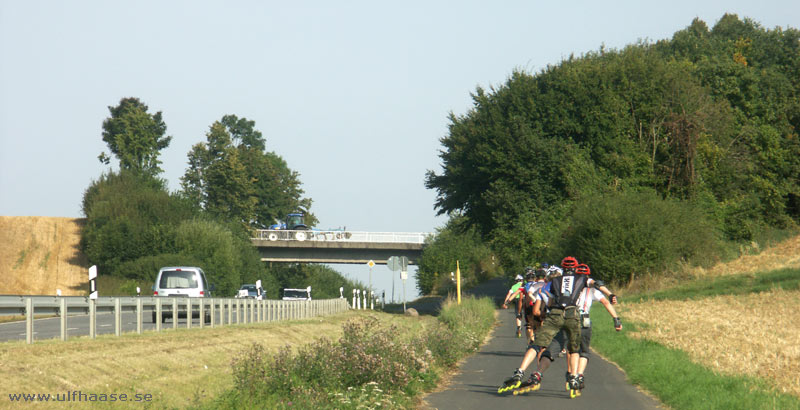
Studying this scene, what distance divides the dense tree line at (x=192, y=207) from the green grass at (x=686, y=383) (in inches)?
1538

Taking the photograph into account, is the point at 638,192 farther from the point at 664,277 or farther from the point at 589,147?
the point at 664,277

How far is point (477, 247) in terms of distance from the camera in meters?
103

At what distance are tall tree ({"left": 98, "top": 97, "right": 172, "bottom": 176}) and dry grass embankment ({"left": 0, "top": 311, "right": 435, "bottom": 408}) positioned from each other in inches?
3001

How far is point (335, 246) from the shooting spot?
249ft

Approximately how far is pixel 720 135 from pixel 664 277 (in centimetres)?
1421

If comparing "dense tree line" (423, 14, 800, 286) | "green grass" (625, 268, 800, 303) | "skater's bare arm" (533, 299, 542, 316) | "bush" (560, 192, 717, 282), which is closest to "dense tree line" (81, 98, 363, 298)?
"dense tree line" (423, 14, 800, 286)

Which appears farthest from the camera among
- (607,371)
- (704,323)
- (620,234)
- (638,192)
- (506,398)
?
(638,192)

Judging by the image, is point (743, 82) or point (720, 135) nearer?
point (720, 135)

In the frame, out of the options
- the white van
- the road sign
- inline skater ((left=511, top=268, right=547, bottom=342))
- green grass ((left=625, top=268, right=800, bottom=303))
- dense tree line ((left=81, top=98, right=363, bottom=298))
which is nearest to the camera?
inline skater ((left=511, top=268, right=547, bottom=342))

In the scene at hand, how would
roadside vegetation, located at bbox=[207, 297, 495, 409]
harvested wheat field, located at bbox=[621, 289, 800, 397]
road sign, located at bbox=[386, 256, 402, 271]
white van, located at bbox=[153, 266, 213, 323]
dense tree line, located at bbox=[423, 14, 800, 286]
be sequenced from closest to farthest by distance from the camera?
roadside vegetation, located at bbox=[207, 297, 495, 409] → harvested wheat field, located at bbox=[621, 289, 800, 397] → white van, located at bbox=[153, 266, 213, 323] → road sign, located at bbox=[386, 256, 402, 271] → dense tree line, located at bbox=[423, 14, 800, 286]

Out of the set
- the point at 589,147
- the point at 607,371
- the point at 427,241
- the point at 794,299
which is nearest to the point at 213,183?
the point at 427,241

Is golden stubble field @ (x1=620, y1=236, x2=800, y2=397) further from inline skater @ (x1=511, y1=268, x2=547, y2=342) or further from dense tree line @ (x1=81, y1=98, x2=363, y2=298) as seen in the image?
dense tree line @ (x1=81, y1=98, x2=363, y2=298)

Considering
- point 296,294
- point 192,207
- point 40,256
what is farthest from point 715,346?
point 40,256

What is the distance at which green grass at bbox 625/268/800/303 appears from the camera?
124 feet
